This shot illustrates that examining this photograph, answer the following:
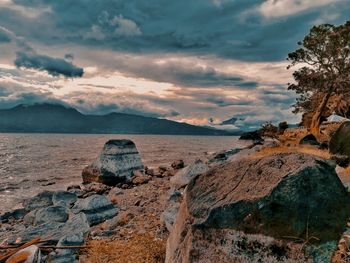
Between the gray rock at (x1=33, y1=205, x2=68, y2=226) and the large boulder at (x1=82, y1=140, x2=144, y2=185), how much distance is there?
17.0 metres

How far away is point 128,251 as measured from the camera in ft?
31.8

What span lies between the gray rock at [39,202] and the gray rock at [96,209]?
628 centimetres

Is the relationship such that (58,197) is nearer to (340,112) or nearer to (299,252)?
(299,252)

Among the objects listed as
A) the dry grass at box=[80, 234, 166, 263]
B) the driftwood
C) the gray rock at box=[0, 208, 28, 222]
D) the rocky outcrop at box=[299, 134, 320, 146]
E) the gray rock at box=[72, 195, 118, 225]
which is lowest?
the gray rock at box=[0, 208, 28, 222]

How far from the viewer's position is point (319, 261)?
18.2 ft

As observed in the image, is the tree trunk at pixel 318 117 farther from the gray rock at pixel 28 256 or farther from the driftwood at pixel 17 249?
the gray rock at pixel 28 256

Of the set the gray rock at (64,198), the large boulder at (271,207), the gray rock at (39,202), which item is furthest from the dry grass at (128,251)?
the gray rock at (39,202)

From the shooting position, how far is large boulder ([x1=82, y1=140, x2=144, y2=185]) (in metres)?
33.9

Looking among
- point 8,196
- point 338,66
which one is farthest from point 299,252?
→ point 338,66

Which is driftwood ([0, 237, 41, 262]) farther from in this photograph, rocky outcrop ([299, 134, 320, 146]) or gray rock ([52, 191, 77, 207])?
rocky outcrop ([299, 134, 320, 146])

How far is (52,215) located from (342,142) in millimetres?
17651

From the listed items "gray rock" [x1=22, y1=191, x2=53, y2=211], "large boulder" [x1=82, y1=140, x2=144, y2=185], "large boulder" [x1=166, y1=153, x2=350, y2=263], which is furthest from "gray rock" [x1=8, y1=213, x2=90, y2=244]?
"large boulder" [x1=82, y1=140, x2=144, y2=185]

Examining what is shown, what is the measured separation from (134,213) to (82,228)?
12.8ft

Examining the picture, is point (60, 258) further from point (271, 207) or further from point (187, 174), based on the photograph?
point (187, 174)
